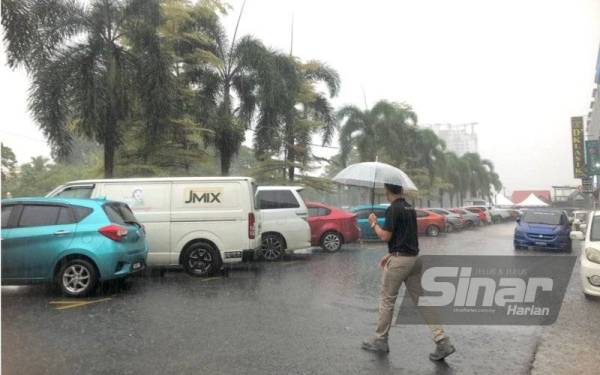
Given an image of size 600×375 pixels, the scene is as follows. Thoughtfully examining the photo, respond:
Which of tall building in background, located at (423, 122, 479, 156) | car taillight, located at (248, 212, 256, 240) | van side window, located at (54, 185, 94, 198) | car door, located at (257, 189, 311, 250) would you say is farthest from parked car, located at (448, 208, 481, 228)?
tall building in background, located at (423, 122, 479, 156)

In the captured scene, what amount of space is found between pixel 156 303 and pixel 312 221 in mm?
8037

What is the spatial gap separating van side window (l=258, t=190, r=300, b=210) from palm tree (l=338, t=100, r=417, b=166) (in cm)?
2018

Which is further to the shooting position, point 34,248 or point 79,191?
point 79,191

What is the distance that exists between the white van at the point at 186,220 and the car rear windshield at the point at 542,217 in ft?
37.6

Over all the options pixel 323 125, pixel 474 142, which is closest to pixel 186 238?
pixel 323 125

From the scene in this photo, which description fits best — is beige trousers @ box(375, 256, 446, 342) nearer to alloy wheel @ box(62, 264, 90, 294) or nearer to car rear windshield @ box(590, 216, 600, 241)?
alloy wheel @ box(62, 264, 90, 294)

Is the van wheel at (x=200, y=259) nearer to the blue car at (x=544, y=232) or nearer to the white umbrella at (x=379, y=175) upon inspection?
the white umbrella at (x=379, y=175)

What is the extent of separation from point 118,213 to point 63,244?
95 centimetres

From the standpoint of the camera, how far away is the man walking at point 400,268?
477 centimetres

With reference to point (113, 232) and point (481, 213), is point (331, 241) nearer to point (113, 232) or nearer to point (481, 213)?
point (113, 232)

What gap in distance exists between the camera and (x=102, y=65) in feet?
49.0

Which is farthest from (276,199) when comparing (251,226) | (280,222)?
(251,226)

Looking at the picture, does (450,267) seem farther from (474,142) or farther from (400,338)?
(474,142)

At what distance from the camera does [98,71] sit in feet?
48.4
